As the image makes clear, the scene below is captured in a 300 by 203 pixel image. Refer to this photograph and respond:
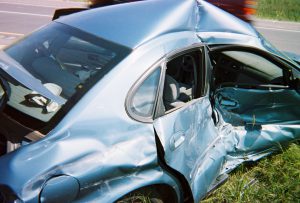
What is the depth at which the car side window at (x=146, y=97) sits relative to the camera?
225 cm

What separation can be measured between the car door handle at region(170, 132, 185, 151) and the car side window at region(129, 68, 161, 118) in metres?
0.24

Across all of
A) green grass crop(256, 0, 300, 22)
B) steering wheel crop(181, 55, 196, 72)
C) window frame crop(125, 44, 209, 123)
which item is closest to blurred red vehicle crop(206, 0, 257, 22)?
green grass crop(256, 0, 300, 22)

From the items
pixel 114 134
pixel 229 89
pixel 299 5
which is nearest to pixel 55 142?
pixel 114 134

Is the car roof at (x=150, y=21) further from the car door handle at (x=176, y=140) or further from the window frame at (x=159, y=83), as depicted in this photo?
the car door handle at (x=176, y=140)

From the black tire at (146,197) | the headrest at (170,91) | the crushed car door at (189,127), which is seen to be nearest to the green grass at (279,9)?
the crushed car door at (189,127)

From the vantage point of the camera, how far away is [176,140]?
7.88ft

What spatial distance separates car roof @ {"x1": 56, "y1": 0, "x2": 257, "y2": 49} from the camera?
8.33 ft

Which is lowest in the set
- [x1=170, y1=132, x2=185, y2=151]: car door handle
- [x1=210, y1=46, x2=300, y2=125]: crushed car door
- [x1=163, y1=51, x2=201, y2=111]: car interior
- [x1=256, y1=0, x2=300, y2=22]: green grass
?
[x1=256, y1=0, x2=300, y2=22]: green grass

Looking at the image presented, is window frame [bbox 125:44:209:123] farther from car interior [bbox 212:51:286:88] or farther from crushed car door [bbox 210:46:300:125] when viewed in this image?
car interior [bbox 212:51:286:88]

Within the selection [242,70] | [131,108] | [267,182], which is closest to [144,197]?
[131,108]

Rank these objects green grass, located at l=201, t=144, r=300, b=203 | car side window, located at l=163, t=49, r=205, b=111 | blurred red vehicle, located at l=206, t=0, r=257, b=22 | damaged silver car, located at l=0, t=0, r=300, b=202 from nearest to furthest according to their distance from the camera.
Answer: damaged silver car, located at l=0, t=0, r=300, b=202 < car side window, located at l=163, t=49, r=205, b=111 < green grass, located at l=201, t=144, r=300, b=203 < blurred red vehicle, located at l=206, t=0, r=257, b=22

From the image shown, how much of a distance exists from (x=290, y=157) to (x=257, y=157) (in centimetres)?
41

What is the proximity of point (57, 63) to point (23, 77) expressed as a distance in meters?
0.33

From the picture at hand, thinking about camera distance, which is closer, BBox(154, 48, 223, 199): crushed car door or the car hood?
the car hood
